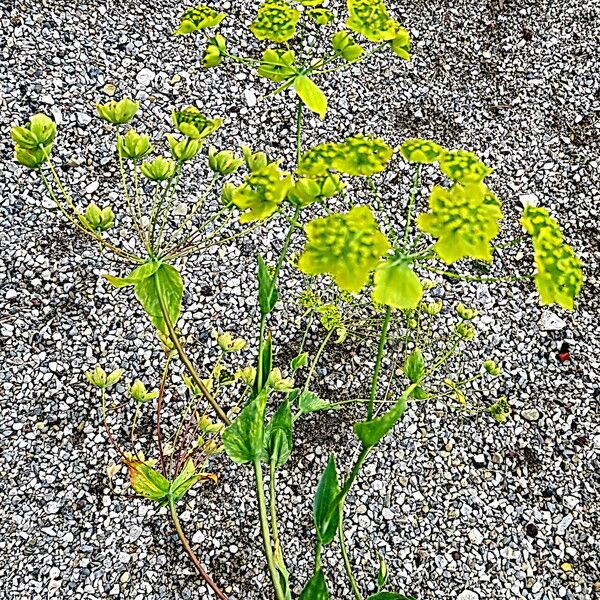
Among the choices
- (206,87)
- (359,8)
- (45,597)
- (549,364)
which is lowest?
(45,597)

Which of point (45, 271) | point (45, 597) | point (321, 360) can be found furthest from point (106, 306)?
point (45, 597)

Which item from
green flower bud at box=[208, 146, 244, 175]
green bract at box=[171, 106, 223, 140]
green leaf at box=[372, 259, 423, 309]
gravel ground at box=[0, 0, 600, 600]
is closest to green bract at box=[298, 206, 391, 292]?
green leaf at box=[372, 259, 423, 309]

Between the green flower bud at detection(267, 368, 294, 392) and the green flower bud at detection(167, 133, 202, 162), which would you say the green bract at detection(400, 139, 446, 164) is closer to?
the green flower bud at detection(167, 133, 202, 162)

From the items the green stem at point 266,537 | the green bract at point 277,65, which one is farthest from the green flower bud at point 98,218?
the green stem at point 266,537

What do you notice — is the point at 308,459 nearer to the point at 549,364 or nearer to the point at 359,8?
the point at 549,364

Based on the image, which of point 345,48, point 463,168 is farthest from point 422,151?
point 345,48

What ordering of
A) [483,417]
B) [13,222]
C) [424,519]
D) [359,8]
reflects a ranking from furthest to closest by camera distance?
[13,222], [483,417], [424,519], [359,8]

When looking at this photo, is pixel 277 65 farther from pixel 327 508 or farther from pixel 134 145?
pixel 327 508
